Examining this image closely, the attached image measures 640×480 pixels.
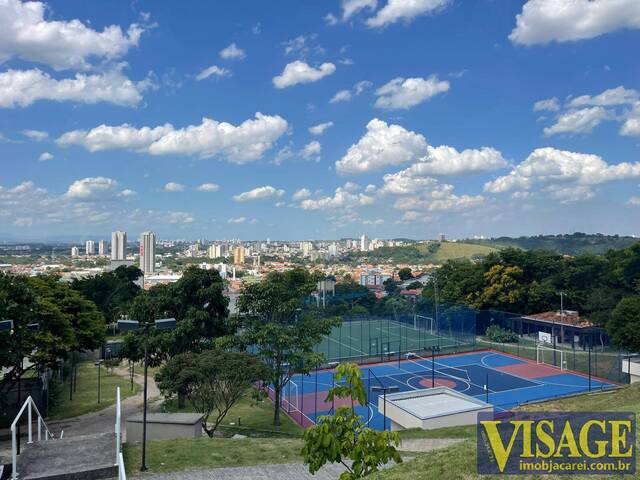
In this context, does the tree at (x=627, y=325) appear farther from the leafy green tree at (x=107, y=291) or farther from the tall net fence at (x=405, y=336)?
the leafy green tree at (x=107, y=291)

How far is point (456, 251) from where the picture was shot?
155 metres

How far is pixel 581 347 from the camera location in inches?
1420

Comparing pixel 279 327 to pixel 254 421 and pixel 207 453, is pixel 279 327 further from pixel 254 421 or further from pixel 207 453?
pixel 207 453

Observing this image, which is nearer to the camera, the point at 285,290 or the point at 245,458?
the point at 245,458

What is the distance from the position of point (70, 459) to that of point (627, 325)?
27.9 meters

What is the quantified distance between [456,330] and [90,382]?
2673cm

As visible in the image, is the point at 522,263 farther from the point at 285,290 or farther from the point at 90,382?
the point at 90,382

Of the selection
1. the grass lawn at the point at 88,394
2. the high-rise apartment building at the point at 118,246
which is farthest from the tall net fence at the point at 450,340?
the high-rise apartment building at the point at 118,246

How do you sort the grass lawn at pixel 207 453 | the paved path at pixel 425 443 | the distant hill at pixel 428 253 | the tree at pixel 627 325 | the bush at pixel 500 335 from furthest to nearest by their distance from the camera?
the distant hill at pixel 428 253
the bush at pixel 500 335
the tree at pixel 627 325
the paved path at pixel 425 443
the grass lawn at pixel 207 453

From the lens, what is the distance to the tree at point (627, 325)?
26562 mm

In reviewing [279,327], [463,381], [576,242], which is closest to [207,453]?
[279,327]

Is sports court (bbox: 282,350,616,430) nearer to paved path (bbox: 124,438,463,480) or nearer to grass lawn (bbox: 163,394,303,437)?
grass lawn (bbox: 163,394,303,437)

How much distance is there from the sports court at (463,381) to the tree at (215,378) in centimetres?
537

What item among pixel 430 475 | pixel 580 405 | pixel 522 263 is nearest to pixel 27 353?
pixel 430 475
